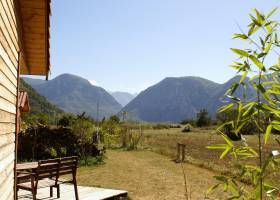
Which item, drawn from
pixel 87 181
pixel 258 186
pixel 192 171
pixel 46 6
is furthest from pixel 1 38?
pixel 192 171

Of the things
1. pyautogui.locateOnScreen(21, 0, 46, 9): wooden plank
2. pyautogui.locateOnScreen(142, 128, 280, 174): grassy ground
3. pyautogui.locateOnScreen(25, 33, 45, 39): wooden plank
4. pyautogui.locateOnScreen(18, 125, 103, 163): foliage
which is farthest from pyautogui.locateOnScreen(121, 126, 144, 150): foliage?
pyautogui.locateOnScreen(21, 0, 46, 9): wooden plank

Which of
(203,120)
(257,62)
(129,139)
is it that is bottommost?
(129,139)

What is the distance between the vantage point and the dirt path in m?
10.2

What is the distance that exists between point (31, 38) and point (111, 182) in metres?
6.59

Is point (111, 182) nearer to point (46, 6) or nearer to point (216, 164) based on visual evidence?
point (216, 164)

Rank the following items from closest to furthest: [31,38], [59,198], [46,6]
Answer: [46,6]
[31,38]
[59,198]

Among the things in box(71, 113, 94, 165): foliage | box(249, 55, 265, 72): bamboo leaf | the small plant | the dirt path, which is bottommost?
the dirt path

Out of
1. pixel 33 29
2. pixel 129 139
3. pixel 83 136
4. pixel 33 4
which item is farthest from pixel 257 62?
pixel 129 139

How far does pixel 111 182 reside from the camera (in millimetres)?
11883

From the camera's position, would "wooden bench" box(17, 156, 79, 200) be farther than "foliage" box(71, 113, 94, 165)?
No

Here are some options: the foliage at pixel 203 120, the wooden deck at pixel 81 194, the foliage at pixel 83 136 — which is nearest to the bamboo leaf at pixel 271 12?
the wooden deck at pixel 81 194

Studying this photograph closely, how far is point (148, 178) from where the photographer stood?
41.5ft

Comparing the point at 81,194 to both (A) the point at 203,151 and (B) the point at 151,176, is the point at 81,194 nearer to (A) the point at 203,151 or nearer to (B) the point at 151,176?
(B) the point at 151,176

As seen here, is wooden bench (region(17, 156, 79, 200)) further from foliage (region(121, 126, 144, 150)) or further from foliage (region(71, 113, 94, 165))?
foliage (region(121, 126, 144, 150))
